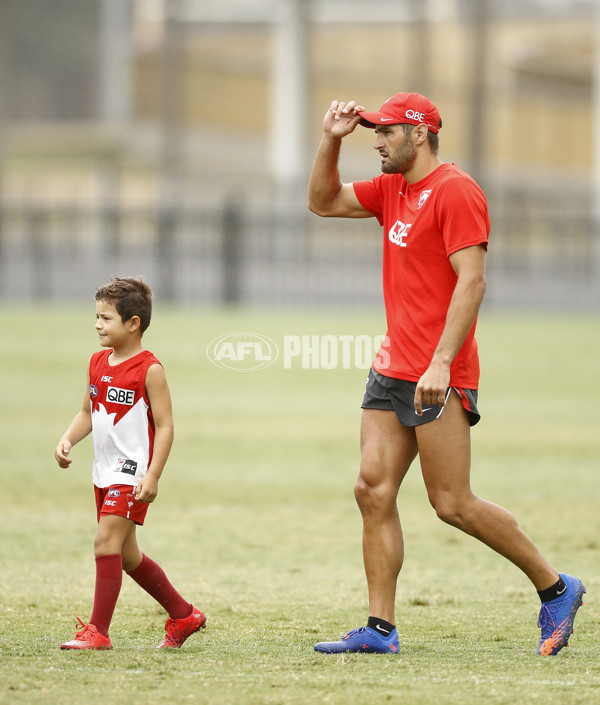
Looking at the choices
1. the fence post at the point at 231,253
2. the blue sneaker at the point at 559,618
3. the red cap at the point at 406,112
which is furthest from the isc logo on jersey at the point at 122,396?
the fence post at the point at 231,253

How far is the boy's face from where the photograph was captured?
16.0 ft

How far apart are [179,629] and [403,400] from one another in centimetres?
123

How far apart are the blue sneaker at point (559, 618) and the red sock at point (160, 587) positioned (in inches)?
53.9

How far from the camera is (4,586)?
6230 millimetres

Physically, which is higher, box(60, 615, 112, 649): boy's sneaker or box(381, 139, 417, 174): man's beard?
box(381, 139, 417, 174): man's beard

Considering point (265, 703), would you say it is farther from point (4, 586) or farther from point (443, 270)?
point (4, 586)

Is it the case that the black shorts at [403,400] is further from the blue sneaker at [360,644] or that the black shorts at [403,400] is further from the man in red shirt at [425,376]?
the blue sneaker at [360,644]

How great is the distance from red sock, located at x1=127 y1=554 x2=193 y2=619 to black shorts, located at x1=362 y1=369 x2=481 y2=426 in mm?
1033

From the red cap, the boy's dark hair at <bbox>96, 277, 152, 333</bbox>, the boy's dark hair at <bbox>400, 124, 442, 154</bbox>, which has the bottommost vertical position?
the boy's dark hair at <bbox>96, 277, 152, 333</bbox>

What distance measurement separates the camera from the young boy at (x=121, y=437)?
4.77 metres

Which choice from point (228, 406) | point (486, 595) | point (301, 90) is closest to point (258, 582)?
point (486, 595)

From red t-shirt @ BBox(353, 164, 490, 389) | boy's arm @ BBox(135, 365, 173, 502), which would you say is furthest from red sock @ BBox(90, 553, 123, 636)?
red t-shirt @ BBox(353, 164, 490, 389)

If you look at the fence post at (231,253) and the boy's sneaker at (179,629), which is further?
the fence post at (231,253)

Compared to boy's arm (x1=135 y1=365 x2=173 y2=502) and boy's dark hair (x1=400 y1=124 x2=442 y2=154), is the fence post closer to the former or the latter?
boy's dark hair (x1=400 y1=124 x2=442 y2=154)
